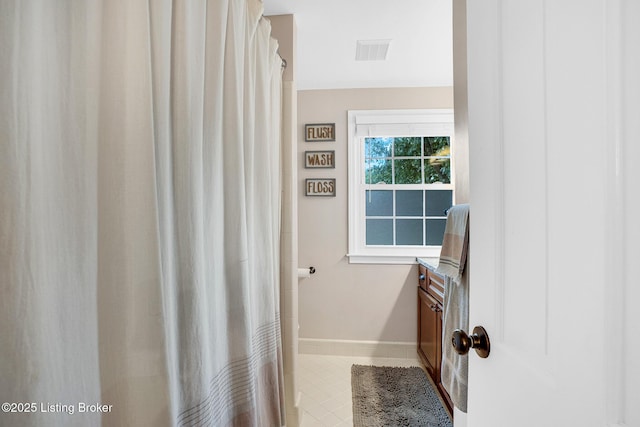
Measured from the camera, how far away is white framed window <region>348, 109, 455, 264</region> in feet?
9.51

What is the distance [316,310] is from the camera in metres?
2.93

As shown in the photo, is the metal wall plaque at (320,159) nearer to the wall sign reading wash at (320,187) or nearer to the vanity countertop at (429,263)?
the wall sign reading wash at (320,187)

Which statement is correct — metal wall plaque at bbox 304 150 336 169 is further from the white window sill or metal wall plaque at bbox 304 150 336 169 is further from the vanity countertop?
the vanity countertop

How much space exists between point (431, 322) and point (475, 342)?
1744mm

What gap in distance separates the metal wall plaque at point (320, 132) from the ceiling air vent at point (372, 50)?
68 cm

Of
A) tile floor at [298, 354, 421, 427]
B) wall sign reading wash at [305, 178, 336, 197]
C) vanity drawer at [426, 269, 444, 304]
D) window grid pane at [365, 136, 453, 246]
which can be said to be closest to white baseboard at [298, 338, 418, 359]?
tile floor at [298, 354, 421, 427]

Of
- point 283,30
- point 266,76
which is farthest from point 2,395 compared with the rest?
point 283,30

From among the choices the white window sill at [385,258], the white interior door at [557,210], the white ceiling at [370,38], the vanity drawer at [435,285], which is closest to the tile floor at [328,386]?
the vanity drawer at [435,285]

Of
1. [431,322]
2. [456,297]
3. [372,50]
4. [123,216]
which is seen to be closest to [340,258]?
[431,322]

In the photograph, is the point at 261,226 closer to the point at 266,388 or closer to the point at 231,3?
the point at 266,388

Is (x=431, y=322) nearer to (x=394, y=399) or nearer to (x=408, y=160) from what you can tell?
(x=394, y=399)

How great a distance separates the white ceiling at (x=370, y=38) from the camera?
6.04 ft

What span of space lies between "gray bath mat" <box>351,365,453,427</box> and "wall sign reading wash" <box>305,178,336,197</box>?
157 cm

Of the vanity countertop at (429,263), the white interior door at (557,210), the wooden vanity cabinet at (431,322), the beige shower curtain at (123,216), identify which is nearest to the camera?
the white interior door at (557,210)
